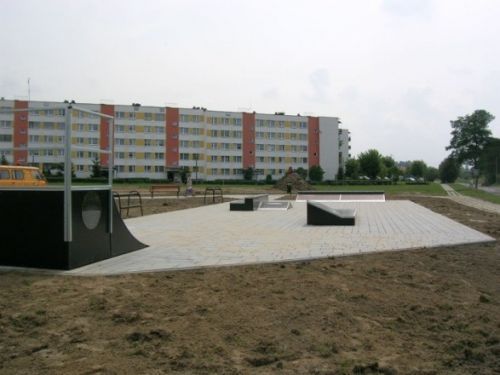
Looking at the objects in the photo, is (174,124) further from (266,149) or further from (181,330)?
(181,330)

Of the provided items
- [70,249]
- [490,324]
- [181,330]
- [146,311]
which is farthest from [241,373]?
[70,249]

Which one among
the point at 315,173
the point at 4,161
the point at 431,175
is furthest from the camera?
the point at 431,175

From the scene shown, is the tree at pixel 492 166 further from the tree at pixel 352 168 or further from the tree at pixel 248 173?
the tree at pixel 248 173

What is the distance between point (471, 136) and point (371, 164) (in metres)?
23.6

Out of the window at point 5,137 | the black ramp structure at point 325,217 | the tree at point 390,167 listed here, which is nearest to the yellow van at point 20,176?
the window at point 5,137

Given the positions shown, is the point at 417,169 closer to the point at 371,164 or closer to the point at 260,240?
the point at 371,164

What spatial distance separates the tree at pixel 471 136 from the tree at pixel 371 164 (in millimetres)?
19499

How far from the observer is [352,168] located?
4183 inches

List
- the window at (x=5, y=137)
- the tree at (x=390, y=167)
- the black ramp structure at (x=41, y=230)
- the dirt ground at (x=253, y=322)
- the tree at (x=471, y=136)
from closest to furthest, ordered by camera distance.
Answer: the dirt ground at (x=253, y=322)
the black ramp structure at (x=41, y=230)
the window at (x=5, y=137)
the tree at (x=471, y=136)
the tree at (x=390, y=167)

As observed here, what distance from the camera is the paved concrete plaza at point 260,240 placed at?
7156 mm

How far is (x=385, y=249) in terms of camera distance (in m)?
8.38

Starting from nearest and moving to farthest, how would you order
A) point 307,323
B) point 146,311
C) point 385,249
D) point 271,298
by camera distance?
point 307,323
point 146,311
point 271,298
point 385,249

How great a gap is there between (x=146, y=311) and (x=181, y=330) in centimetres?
65

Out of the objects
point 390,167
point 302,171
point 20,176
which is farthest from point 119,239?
point 390,167
